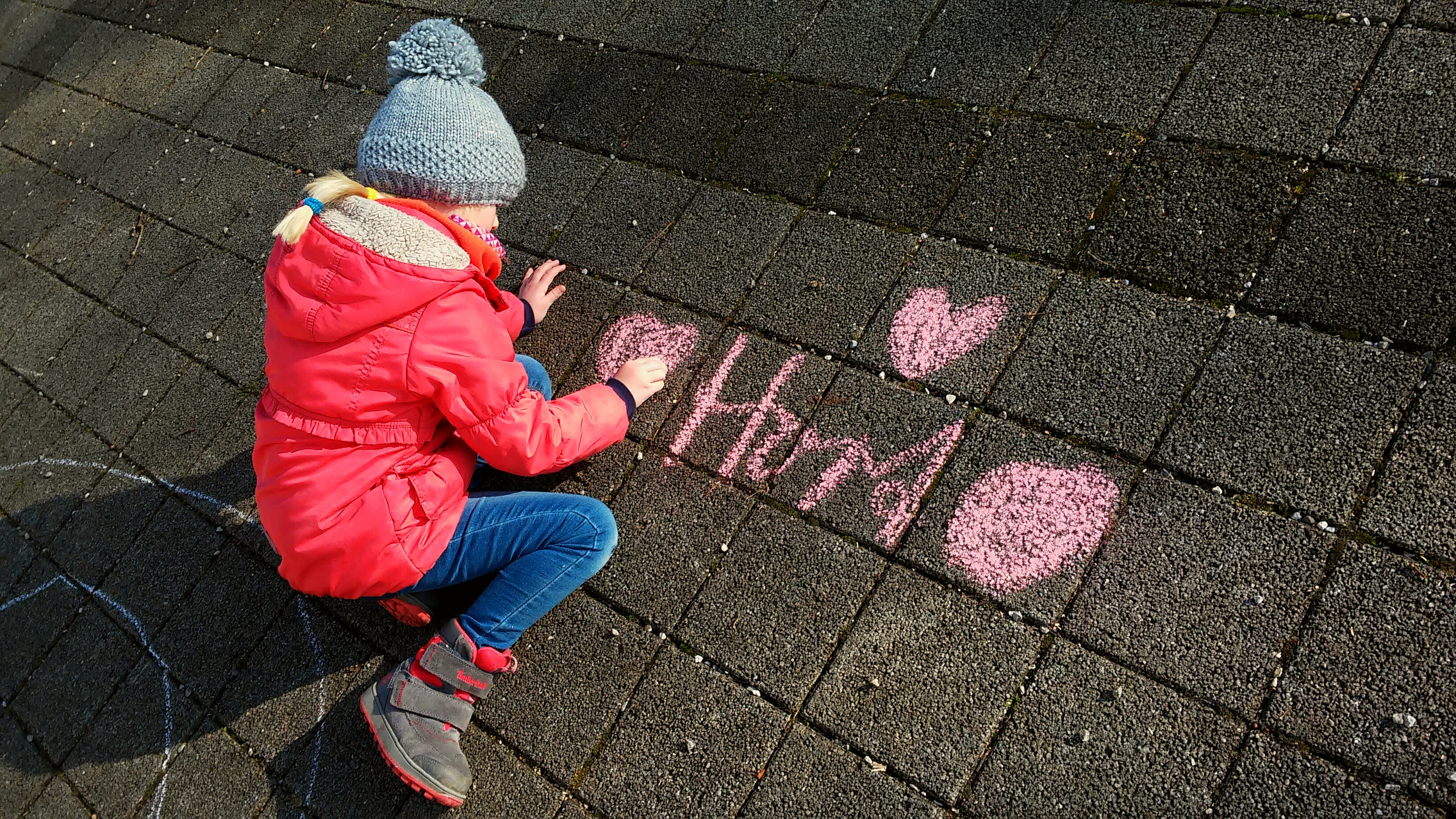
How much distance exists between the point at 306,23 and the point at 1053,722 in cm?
593

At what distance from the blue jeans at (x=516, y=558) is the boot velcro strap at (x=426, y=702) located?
19 centimetres

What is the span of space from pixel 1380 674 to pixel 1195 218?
4.74ft

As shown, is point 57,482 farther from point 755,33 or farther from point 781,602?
point 755,33

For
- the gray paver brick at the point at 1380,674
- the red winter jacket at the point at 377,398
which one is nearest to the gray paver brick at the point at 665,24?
the red winter jacket at the point at 377,398

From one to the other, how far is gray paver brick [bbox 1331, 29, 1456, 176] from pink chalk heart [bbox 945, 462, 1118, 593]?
136 cm

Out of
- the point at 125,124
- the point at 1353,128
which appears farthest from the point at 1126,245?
the point at 125,124

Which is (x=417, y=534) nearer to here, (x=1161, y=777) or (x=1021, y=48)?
(x=1161, y=777)

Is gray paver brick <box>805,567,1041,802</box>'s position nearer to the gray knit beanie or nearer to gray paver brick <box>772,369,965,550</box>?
gray paver brick <box>772,369,965,550</box>

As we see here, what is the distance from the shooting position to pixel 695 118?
3918 millimetres

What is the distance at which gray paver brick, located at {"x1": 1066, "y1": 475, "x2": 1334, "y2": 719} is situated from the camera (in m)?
2.21

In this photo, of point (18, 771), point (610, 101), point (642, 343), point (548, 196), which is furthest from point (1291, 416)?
point (18, 771)

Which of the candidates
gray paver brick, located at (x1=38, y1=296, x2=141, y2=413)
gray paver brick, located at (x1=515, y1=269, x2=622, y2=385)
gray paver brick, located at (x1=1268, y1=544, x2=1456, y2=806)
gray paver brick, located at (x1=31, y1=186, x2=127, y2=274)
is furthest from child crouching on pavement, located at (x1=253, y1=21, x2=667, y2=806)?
gray paver brick, located at (x1=31, y1=186, x2=127, y2=274)

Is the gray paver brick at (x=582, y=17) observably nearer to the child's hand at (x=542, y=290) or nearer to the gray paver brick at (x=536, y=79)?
the gray paver brick at (x=536, y=79)

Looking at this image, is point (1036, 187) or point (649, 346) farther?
point (649, 346)
